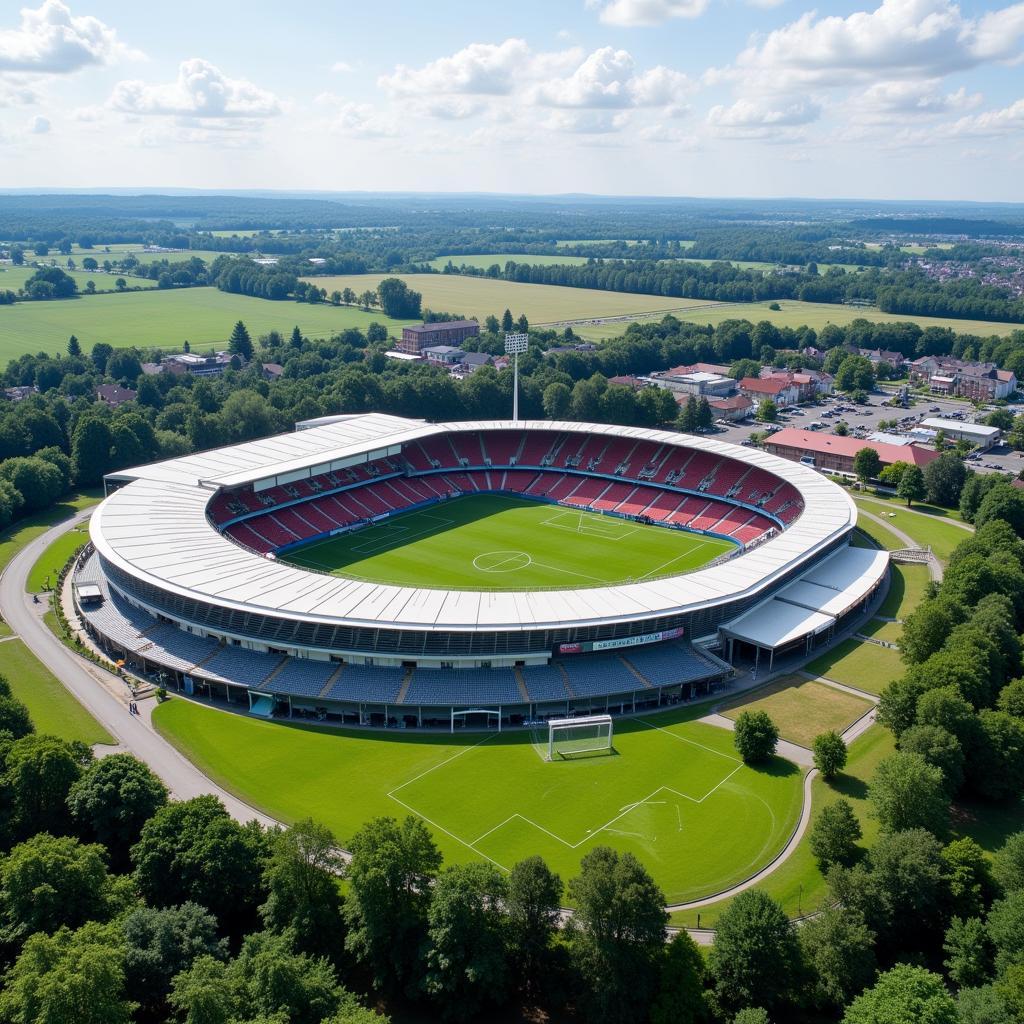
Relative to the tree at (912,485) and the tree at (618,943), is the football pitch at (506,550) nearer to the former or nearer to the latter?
the tree at (912,485)

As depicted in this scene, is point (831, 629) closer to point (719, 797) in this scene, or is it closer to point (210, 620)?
point (719, 797)

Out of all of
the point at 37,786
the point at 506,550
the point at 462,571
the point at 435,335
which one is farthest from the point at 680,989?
the point at 435,335

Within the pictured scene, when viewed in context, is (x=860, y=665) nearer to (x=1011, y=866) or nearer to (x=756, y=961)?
(x=1011, y=866)

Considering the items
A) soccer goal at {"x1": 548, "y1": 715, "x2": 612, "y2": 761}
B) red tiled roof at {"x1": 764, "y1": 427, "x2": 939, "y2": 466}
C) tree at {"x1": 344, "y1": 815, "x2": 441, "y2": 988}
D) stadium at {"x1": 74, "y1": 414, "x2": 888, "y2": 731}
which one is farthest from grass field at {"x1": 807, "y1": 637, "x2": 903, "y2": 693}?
red tiled roof at {"x1": 764, "y1": 427, "x2": 939, "y2": 466}

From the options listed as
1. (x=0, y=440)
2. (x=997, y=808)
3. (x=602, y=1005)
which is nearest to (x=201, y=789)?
(x=602, y=1005)

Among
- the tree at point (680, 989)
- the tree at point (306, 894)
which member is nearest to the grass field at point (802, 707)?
the tree at point (680, 989)
